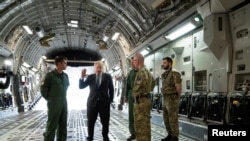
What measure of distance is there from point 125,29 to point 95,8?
5.53 feet

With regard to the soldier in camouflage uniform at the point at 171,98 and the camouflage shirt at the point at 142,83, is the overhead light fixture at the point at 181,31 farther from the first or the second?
the camouflage shirt at the point at 142,83

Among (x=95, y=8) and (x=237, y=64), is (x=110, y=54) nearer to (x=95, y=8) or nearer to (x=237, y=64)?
(x=95, y=8)

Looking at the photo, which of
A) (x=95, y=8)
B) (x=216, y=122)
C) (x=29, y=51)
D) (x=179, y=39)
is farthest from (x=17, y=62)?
(x=216, y=122)

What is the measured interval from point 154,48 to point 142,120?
21.5ft

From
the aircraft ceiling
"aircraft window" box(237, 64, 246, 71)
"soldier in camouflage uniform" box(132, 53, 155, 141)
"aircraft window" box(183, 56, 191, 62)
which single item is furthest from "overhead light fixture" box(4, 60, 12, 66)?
"aircraft window" box(237, 64, 246, 71)

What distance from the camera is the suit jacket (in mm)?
6562

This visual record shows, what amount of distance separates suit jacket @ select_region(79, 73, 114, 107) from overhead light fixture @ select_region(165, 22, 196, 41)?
2520mm

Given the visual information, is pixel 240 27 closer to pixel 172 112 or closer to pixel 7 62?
pixel 172 112

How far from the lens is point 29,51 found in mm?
19469

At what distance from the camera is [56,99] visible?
5535 mm

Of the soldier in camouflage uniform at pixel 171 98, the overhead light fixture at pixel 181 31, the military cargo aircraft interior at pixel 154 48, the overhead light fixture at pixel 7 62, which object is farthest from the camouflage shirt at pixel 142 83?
the overhead light fixture at pixel 7 62

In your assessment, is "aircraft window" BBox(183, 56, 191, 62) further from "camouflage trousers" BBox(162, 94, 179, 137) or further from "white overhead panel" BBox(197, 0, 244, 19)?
"camouflage trousers" BBox(162, 94, 179, 137)

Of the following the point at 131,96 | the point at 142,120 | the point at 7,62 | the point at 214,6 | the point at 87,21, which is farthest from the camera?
Result: the point at 87,21

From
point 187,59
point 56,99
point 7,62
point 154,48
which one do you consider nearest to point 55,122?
point 56,99
